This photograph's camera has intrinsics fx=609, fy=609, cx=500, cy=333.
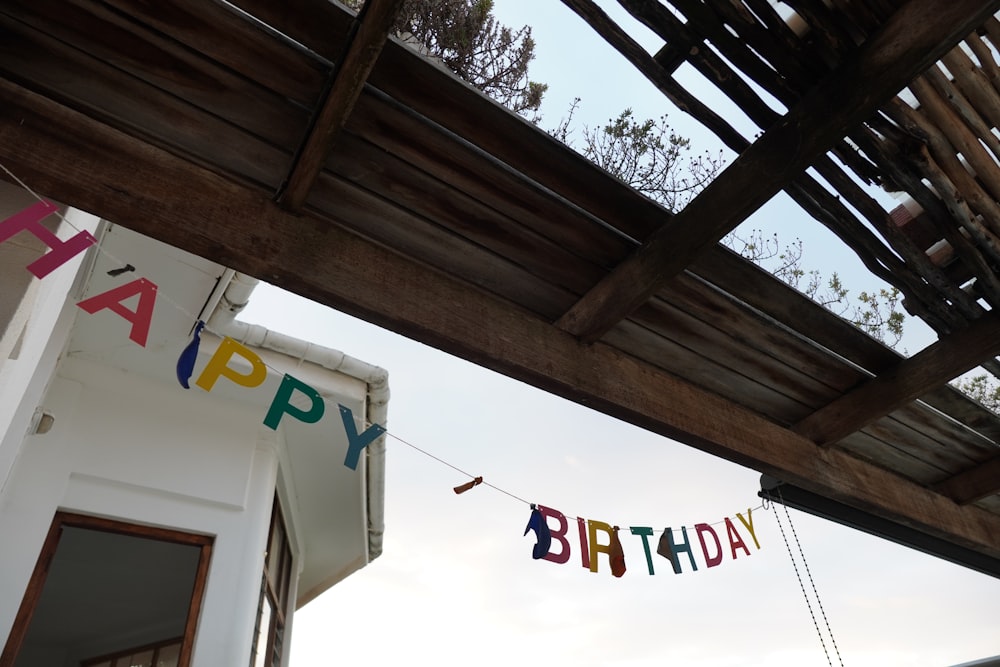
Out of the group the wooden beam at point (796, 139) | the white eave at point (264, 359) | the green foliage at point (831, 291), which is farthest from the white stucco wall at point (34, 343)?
the green foliage at point (831, 291)

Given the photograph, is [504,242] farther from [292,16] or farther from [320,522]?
[320,522]

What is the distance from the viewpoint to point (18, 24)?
→ 1.34 meters

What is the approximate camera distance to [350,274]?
174cm

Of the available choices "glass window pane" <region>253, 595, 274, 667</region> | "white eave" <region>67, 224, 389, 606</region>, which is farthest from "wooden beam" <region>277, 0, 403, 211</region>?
"glass window pane" <region>253, 595, 274, 667</region>

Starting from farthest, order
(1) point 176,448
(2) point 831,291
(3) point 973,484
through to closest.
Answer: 1. (1) point 176,448
2. (2) point 831,291
3. (3) point 973,484

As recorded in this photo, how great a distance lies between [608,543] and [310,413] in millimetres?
1787

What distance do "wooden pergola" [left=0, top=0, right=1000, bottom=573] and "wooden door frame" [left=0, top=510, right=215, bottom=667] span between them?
2.82 metres

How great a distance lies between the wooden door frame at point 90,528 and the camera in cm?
310

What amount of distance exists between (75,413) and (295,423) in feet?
4.37

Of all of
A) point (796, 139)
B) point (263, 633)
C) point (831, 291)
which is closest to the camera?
point (796, 139)

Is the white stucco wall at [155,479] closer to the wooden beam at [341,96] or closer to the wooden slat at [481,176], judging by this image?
the wooden beam at [341,96]

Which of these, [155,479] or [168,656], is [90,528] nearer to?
[155,479]

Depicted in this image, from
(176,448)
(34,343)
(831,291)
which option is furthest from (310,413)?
(831,291)

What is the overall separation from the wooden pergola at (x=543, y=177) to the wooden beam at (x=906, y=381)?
1cm
